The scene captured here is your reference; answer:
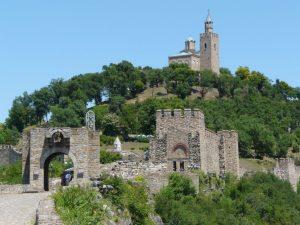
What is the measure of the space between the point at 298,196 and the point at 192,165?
7986mm

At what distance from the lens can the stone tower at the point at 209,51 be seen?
12550 centimetres

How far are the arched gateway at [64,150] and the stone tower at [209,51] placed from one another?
316ft

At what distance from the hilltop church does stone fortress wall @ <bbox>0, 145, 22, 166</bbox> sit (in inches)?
2613

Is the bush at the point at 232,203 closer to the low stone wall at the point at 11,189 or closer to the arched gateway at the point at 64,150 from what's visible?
the arched gateway at the point at 64,150

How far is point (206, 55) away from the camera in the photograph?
126 meters

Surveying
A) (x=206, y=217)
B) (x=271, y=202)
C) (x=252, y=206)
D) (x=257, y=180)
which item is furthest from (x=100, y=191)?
(x=257, y=180)

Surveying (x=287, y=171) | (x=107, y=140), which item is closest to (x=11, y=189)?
(x=287, y=171)

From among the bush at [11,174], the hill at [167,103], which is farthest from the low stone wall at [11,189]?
the hill at [167,103]

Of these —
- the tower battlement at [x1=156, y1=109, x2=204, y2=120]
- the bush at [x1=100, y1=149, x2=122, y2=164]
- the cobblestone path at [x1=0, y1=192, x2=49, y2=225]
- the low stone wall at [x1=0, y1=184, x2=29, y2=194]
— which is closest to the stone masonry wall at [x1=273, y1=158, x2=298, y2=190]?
the bush at [x1=100, y1=149, x2=122, y2=164]

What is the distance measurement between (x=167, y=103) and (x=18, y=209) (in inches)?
2744

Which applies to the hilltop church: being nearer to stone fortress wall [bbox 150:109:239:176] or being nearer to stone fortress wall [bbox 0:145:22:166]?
stone fortress wall [bbox 0:145:22:166]

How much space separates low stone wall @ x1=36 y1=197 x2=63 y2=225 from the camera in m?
14.9

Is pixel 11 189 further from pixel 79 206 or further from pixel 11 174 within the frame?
pixel 11 174

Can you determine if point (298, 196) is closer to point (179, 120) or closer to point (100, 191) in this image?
point (179, 120)
